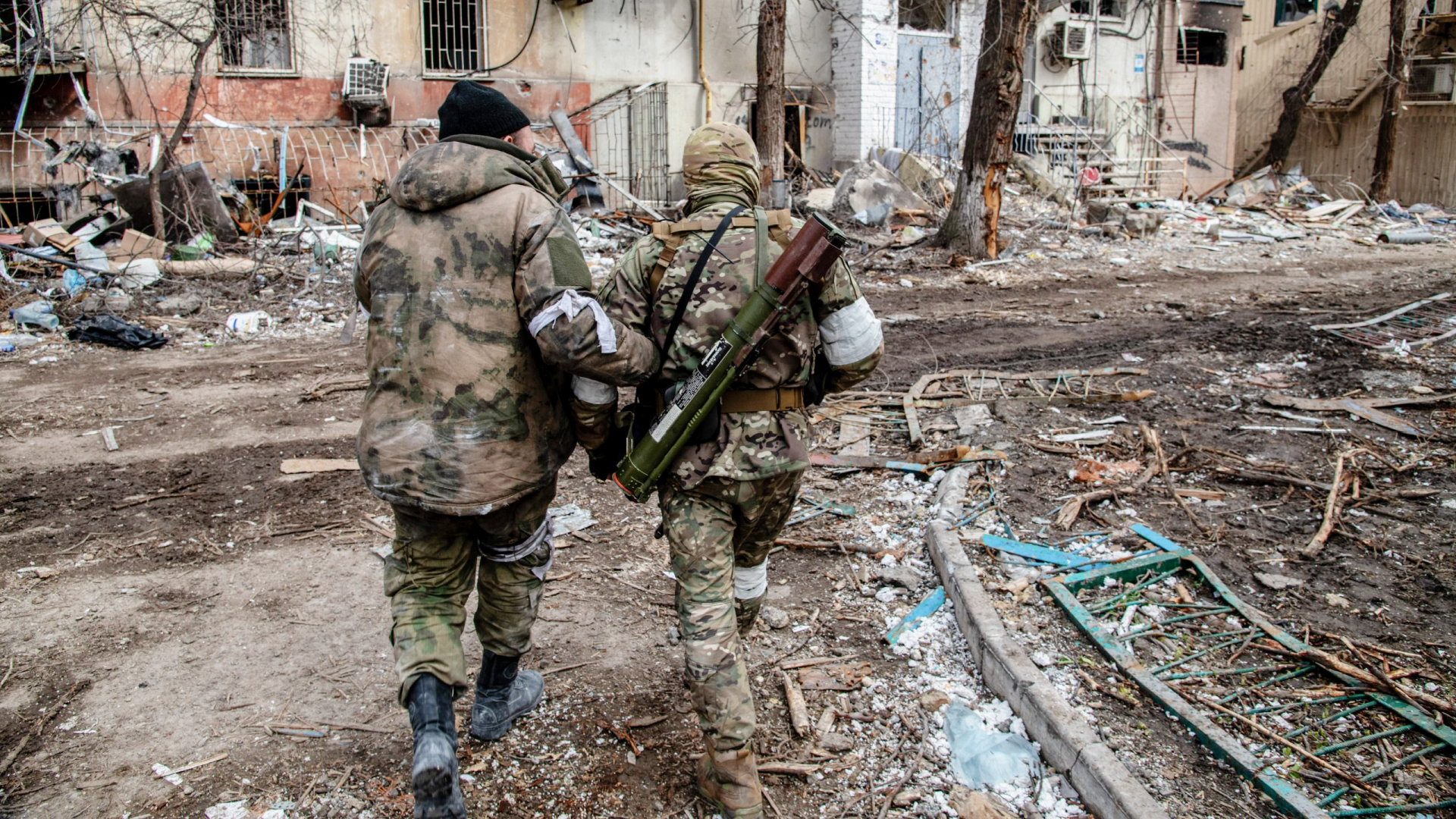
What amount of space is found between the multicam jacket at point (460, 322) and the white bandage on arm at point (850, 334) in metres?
0.59

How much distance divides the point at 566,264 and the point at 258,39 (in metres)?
14.3

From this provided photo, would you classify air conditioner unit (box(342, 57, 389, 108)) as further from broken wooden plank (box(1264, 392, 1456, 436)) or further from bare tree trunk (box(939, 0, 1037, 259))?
broken wooden plank (box(1264, 392, 1456, 436))

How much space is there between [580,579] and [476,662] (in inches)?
28.4

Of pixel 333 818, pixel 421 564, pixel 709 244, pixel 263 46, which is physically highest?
pixel 263 46

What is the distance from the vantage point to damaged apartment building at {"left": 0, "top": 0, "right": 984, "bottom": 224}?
12.5 metres

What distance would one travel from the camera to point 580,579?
13.6 ft

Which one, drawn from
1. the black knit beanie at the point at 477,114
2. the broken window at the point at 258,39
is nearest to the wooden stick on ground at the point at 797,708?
the black knit beanie at the point at 477,114

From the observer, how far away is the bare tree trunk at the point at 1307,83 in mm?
19562

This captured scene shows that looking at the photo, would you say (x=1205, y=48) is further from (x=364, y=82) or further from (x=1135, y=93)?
(x=364, y=82)

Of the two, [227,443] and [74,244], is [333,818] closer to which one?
[227,443]

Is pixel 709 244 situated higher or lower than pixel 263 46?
lower

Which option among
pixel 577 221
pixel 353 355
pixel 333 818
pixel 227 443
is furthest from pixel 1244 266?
pixel 333 818

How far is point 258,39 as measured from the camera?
46.8 feet

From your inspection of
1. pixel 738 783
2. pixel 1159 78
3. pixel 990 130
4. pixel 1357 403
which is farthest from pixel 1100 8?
pixel 738 783
